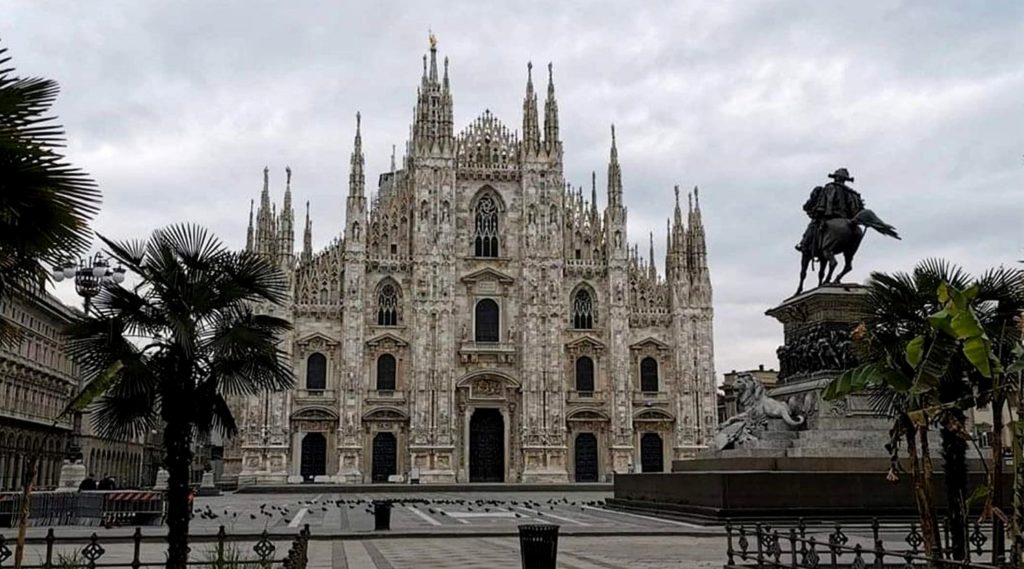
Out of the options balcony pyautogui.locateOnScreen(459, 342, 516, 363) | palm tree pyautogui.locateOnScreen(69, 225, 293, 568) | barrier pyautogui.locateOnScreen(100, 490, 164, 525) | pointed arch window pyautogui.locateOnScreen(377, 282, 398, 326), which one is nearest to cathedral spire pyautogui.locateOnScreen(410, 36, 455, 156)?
pointed arch window pyautogui.locateOnScreen(377, 282, 398, 326)

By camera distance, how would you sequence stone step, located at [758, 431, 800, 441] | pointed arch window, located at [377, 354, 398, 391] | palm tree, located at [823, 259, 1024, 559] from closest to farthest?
palm tree, located at [823, 259, 1024, 559], stone step, located at [758, 431, 800, 441], pointed arch window, located at [377, 354, 398, 391]

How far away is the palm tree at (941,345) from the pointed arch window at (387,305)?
3908cm

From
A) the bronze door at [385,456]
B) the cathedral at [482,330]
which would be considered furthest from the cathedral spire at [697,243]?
the bronze door at [385,456]

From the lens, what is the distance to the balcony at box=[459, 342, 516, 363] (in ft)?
168

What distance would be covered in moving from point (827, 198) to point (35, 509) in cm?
1896

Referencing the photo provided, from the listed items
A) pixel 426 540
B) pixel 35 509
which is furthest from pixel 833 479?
pixel 35 509

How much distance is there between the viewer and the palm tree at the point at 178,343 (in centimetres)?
1159

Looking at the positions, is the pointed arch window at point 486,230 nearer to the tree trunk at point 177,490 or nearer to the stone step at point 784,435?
the stone step at point 784,435

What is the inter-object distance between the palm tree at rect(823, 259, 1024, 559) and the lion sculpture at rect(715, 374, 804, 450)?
480cm

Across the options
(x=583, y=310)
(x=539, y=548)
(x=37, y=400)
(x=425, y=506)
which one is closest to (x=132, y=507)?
(x=425, y=506)

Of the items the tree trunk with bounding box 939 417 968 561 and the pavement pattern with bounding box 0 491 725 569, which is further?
the pavement pattern with bounding box 0 491 725 569

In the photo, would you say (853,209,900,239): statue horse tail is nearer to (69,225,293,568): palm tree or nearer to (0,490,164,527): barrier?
(69,225,293,568): palm tree

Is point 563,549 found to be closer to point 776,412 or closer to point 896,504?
point 776,412

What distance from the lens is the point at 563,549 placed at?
16.6 meters
